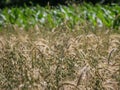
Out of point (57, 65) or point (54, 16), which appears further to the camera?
point (54, 16)

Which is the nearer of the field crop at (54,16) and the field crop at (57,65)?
the field crop at (57,65)

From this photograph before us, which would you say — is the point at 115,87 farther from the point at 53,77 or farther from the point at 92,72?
the point at 53,77

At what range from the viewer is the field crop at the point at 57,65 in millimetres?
4734

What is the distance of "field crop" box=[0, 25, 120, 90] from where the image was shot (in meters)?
4.73

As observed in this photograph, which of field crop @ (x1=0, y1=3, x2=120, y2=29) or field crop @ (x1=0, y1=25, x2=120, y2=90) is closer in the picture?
field crop @ (x1=0, y1=25, x2=120, y2=90)

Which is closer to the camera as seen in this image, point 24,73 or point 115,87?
point 115,87

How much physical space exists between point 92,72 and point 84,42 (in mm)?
1296

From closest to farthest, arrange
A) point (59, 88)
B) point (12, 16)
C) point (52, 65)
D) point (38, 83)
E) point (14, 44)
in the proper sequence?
point (59, 88) → point (38, 83) → point (52, 65) → point (14, 44) → point (12, 16)

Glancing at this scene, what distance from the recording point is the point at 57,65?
505 centimetres

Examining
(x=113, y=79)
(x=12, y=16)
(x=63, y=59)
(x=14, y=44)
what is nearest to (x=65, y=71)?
(x=63, y=59)

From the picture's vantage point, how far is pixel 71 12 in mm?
10672

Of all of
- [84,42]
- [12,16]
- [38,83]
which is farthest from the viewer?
[12,16]

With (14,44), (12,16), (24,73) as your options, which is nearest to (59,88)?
(24,73)

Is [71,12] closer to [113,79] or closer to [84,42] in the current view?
[84,42]
